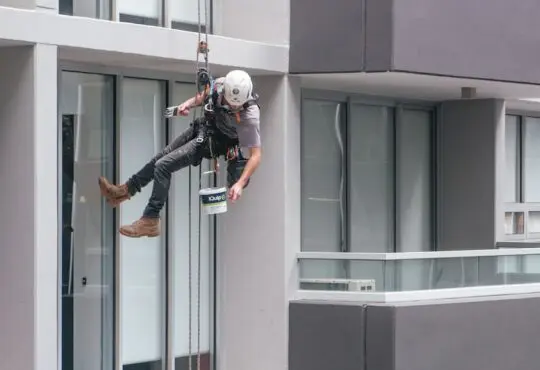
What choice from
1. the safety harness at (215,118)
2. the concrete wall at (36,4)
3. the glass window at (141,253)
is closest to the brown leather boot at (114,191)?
the safety harness at (215,118)

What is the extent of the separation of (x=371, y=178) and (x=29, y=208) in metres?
6.12

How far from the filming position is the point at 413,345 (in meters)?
14.7

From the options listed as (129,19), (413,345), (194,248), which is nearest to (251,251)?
(194,248)

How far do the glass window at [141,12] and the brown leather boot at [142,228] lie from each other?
9.14ft

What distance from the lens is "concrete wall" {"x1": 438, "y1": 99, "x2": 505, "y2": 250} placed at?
17781 mm

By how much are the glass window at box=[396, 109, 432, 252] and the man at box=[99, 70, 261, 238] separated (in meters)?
5.96

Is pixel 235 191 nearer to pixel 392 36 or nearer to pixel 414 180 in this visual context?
pixel 392 36

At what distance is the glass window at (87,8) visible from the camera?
12844mm

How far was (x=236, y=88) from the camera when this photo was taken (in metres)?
11.3

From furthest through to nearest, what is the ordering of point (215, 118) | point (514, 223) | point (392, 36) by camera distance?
1. point (514, 223)
2. point (392, 36)
3. point (215, 118)

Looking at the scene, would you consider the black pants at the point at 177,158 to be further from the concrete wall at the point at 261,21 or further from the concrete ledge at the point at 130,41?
the concrete wall at the point at 261,21

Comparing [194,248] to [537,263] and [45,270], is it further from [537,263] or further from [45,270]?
[537,263]

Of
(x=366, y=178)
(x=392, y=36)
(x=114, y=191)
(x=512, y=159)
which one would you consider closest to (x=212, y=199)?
(x=114, y=191)

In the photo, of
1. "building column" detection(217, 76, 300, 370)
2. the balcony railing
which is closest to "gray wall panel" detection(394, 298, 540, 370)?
the balcony railing
